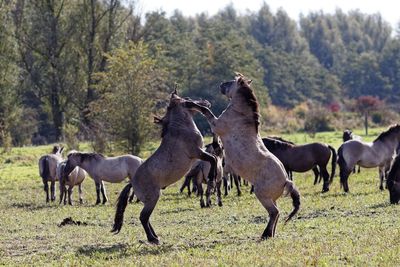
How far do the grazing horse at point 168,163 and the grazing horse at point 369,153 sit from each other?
9.39 meters

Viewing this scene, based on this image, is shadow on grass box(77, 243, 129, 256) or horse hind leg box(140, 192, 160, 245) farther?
horse hind leg box(140, 192, 160, 245)

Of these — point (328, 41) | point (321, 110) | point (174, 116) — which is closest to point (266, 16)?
point (328, 41)

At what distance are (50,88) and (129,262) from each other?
45.9 m

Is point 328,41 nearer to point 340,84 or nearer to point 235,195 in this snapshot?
point 340,84

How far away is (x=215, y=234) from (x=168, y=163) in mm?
1479

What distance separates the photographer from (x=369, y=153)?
2223cm

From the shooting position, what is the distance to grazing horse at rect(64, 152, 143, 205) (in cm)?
2372

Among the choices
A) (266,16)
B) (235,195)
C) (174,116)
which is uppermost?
(266,16)

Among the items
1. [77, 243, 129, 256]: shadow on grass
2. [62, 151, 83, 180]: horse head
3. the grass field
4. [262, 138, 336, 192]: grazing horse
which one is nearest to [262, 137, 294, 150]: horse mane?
[262, 138, 336, 192]: grazing horse

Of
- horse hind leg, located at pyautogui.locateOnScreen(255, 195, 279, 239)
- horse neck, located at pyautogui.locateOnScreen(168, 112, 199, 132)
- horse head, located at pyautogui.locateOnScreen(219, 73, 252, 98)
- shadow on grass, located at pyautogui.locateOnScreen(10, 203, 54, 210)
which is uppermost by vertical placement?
horse head, located at pyautogui.locateOnScreen(219, 73, 252, 98)

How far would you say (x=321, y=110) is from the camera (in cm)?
6475

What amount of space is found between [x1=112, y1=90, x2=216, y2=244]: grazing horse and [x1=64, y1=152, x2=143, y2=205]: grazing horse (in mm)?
10222

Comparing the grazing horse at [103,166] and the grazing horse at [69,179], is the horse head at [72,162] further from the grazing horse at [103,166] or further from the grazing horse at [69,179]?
the grazing horse at [69,179]

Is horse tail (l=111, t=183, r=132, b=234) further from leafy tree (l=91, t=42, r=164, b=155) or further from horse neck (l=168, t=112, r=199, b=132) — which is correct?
leafy tree (l=91, t=42, r=164, b=155)
